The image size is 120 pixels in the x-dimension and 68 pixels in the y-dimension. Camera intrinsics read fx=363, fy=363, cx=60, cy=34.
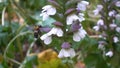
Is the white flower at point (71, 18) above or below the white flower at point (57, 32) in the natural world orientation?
above

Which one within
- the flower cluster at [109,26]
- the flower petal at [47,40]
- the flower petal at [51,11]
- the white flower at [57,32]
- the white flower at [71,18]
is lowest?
the flower petal at [47,40]

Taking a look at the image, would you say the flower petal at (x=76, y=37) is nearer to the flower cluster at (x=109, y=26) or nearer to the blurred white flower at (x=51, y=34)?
the blurred white flower at (x=51, y=34)

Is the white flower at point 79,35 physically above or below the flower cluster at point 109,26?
below

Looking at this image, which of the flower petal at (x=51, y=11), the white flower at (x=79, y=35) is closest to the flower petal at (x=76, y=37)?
the white flower at (x=79, y=35)

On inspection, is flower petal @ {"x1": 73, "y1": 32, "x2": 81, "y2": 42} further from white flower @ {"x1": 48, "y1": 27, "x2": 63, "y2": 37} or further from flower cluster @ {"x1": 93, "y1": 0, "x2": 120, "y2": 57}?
flower cluster @ {"x1": 93, "y1": 0, "x2": 120, "y2": 57}

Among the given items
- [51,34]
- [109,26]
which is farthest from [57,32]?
[109,26]

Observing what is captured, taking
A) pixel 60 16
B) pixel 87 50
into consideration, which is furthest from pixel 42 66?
pixel 60 16

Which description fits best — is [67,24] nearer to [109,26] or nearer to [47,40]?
[47,40]

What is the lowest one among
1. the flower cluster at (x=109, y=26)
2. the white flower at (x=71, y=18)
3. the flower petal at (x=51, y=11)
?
the white flower at (x=71, y=18)

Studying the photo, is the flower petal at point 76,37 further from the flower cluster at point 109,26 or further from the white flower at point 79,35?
the flower cluster at point 109,26

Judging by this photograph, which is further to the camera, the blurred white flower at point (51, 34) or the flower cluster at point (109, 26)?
the flower cluster at point (109, 26)

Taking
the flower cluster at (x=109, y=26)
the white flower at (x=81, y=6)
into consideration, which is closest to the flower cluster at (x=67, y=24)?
the white flower at (x=81, y=6)
